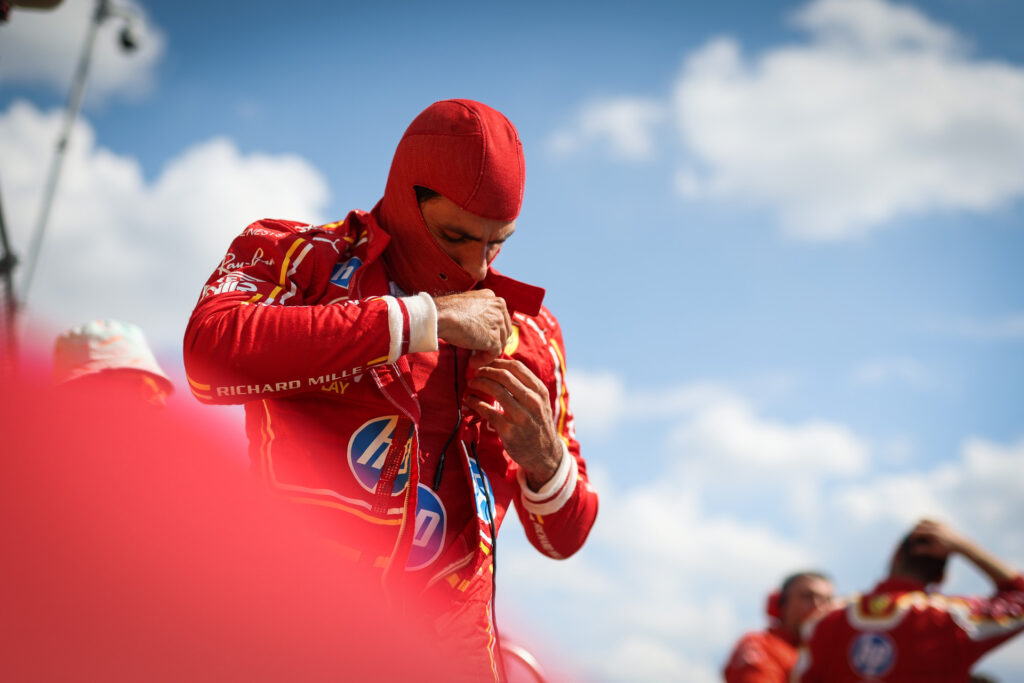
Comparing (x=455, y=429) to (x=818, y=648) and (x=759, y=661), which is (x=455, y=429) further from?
(x=759, y=661)

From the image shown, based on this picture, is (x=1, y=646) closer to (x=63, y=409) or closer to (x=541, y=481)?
(x=63, y=409)

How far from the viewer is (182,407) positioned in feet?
1.97

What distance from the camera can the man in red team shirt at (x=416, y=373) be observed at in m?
1.65

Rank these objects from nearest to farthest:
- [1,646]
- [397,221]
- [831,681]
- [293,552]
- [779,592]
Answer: [1,646]
[293,552]
[397,221]
[831,681]
[779,592]

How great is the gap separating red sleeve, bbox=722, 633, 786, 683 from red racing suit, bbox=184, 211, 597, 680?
5030 mm

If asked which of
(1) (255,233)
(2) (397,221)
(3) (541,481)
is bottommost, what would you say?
(3) (541,481)

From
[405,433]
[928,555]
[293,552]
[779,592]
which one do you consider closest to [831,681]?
[928,555]

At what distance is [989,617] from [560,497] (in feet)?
15.9

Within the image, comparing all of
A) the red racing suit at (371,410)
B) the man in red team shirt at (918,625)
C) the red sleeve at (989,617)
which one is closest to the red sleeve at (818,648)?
the man in red team shirt at (918,625)

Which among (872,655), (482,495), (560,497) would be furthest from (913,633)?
(482,495)

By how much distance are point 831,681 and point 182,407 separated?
20.2ft

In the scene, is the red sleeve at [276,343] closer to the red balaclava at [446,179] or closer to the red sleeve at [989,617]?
the red balaclava at [446,179]

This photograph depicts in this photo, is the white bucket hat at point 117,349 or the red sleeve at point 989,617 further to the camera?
the red sleeve at point 989,617

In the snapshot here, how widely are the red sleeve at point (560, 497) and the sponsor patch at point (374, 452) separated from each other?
1.33 feet
